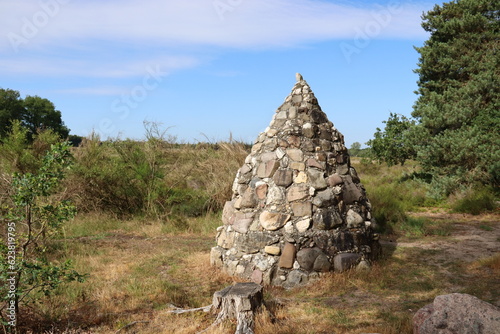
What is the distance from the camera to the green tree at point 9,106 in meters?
28.2

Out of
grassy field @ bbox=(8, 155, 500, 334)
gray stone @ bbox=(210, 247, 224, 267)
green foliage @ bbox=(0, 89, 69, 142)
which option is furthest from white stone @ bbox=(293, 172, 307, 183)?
green foliage @ bbox=(0, 89, 69, 142)

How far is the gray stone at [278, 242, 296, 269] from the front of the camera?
584 cm

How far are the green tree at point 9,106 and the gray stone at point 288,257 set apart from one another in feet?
93.5

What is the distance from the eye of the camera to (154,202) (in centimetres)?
1155

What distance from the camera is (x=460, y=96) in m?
15.8

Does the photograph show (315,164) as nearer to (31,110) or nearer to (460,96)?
(460,96)

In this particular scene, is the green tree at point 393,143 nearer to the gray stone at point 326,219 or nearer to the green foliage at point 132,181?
the green foliage at point 132,181

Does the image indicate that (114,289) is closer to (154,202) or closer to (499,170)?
(154,202)

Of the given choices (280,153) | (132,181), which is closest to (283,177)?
(280,153)

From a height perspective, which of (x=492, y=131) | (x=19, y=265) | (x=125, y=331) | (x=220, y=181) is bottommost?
(x=125, y=331)

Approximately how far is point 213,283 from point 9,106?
29.6 meters

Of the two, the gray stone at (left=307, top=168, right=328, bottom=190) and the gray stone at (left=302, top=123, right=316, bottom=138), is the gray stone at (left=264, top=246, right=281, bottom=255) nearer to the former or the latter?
the gray stone at (left=307, top=168, right=328, bottom=190)

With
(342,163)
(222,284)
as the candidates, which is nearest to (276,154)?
(342,163)

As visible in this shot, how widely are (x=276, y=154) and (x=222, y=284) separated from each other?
2.15 m
